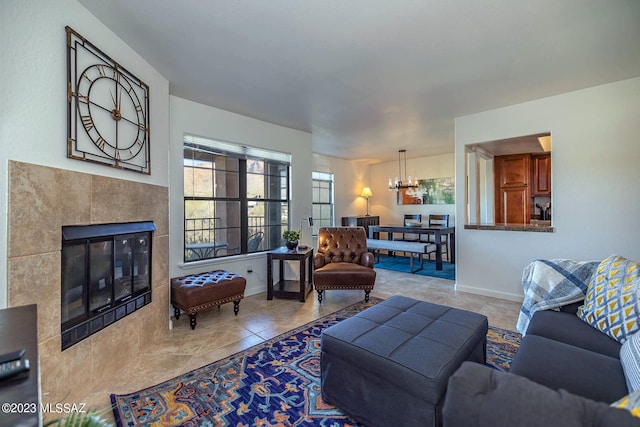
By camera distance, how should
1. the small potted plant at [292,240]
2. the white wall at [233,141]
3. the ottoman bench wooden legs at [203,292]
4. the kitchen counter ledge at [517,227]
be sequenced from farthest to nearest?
the small potted plant at [292,240], the kitchen counter ledge at [517,227], the white wall at [233,141], the ottoman bench wooden legs at [203,292]

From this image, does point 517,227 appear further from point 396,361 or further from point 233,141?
point 233,141

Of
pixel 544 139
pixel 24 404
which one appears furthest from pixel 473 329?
pixel 544 139

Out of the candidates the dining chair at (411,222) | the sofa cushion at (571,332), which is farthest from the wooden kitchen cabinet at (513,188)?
the sofa cushion at (571,332)

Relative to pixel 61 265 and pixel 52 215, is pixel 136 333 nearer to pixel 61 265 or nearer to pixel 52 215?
pixel 61 265

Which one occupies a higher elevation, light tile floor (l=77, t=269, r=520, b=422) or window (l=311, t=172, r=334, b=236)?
window (l=311, t=172, r=334, b=236)

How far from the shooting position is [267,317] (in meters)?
3.08

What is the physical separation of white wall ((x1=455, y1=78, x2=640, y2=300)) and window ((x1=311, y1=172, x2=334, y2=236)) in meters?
3.90

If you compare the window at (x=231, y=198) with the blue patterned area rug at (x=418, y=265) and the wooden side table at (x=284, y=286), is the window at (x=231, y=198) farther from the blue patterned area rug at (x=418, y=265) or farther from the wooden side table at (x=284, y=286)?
the blue patterned area rug at (x=418, y=265)

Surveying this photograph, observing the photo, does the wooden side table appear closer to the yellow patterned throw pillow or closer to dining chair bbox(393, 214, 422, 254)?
the yellow patterned throw pillow

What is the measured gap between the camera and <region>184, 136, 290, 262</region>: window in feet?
11.4

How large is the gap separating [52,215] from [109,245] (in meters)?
0.50

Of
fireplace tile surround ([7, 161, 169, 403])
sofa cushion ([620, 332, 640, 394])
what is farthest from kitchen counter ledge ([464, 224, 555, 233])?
fireplace tile surround ([7, 161, 169, 403])

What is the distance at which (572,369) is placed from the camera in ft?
4.15

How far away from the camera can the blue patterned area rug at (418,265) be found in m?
5.07
